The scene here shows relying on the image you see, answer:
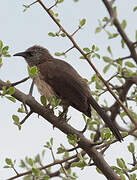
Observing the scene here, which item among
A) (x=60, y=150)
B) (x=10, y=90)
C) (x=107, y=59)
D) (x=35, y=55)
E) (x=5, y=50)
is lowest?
(x=60, y=150)

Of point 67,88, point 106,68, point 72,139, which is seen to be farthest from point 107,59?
point 67,88

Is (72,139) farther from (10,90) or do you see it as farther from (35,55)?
(35,55)

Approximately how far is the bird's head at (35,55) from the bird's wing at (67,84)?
1.01 meters

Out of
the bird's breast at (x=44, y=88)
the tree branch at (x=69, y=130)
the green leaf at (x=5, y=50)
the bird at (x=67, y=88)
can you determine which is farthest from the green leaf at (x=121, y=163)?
the bird's breast at (x=44, y=88)

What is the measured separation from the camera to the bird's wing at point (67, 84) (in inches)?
158

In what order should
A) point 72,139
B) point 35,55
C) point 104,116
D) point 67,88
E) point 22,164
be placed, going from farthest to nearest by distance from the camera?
point 35,55
point 67,88
point 104,116
point 22,164
point 72,139

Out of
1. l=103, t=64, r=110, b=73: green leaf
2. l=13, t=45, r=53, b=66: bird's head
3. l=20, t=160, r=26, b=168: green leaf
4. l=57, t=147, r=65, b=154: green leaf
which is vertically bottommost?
l=57, t=147, r=65, b=154: green leaf

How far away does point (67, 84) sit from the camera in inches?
168

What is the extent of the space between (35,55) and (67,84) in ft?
6.10

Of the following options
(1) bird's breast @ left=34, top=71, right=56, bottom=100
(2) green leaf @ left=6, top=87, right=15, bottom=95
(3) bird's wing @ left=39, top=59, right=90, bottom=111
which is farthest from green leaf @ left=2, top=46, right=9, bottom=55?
(1) bird's breast @ left=34, top=71, right=56, bottom=100

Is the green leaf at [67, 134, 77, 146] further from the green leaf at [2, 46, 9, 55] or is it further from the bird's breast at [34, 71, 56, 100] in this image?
Result: the bird's breast at [34, 71, 56, 100]

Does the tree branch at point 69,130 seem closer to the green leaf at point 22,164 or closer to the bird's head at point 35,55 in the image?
the green leaf at point 22,164

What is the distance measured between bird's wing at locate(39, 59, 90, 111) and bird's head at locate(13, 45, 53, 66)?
1.01m

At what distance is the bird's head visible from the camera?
19.0 feet
